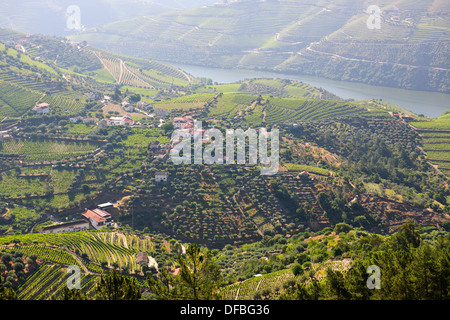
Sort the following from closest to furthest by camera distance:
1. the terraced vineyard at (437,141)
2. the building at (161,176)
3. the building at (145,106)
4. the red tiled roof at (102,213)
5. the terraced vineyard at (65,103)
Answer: the red tiled roof at (102,213) < the building at (161,176) < the terraced vineyard at (437,141) < the terraced vineyard at (65,103) < the building at (145,106)

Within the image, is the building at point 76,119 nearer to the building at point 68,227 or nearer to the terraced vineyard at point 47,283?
A: the building at point 68,227

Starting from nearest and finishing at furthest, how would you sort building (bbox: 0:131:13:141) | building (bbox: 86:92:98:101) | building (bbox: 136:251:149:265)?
building (bbox: 136:251:149:265) → building (bbox: 0:131:13:141) → building (bbox: 86:92:98:101)

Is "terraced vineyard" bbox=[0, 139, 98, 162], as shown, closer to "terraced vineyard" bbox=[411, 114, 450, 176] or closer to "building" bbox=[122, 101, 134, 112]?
"building" bbox=[122, 101, 134, 112]

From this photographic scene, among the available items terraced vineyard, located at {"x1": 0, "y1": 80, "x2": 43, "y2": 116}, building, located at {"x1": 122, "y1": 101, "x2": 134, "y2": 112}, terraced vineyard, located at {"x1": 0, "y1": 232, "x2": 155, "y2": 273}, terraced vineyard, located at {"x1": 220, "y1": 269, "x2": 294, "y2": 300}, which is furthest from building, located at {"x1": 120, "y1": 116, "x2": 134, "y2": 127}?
terraced vineyard, located at {"x1": 220, "y1": 269, "x2": 294, "y2": 300}

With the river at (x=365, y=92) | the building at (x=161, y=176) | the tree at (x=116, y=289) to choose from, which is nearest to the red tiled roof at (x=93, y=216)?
the building at (x=161, y=176)

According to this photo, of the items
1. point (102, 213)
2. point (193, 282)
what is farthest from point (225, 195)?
point (193, 282)
